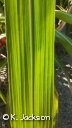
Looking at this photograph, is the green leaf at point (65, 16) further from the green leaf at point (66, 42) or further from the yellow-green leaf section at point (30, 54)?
the yellow-green leaf section at point (30, 54)

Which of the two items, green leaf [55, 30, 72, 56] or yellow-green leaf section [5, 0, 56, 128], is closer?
yellow-green leaf section [5, 0, 56, 128]

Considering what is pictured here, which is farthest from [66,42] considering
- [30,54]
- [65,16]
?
[30,54]

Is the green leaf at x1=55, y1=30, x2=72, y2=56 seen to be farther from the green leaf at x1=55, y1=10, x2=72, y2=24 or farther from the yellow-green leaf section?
the yellow-green leaf section

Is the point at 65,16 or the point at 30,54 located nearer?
the point at 30,54

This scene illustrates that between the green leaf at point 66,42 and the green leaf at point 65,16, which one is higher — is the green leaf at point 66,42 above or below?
below

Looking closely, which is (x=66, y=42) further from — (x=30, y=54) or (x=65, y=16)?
(x=30, y=54)

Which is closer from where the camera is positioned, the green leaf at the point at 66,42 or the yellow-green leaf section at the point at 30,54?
the yellow-green leaf section at the point at 30,54

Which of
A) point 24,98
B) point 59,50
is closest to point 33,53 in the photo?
point 24,98

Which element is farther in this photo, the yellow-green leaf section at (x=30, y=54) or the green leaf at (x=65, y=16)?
the green leaf at (x=65, y=16)

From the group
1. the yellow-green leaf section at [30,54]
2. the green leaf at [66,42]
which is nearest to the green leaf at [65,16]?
the green leaf at [66,42]

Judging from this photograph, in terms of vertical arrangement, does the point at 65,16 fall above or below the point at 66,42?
above

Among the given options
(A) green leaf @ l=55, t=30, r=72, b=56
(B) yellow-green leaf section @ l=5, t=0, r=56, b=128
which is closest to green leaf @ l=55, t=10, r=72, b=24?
(A) green leaf @ l=55, t=30, r=72, b=56
